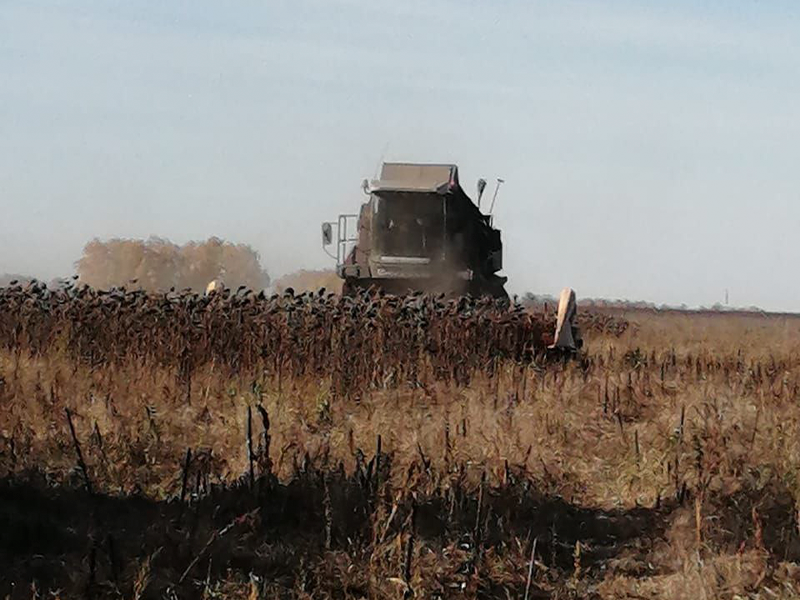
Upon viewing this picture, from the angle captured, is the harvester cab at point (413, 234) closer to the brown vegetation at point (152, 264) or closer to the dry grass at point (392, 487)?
the dry grass at point (392, 487)

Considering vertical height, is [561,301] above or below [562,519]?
above

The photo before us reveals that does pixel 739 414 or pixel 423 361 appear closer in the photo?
pixel 739 414

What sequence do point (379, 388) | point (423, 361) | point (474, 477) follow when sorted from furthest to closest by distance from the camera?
point (423, 361) → point (379, 388) → point (474, 477)

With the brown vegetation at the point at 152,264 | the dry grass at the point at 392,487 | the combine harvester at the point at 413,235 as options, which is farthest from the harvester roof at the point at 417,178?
the brown vegetation at the point at 152,264

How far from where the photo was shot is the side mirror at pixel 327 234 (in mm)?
21938

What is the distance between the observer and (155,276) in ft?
283

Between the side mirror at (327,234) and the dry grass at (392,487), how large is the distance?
30.4 ft

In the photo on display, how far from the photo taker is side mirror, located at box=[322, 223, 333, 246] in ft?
72.0

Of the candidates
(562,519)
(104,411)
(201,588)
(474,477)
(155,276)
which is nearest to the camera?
(201,588)

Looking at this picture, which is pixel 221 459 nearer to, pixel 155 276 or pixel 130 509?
pixel 130 509

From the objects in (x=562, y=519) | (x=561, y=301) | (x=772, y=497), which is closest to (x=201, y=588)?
(x=562, y=519)

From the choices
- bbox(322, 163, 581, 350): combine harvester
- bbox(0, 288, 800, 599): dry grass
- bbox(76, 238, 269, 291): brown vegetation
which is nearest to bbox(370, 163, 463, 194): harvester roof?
bbox(322, 163, 581, 350): combine harvester

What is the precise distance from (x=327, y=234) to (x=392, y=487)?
1431 cm

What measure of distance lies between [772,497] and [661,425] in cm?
188
